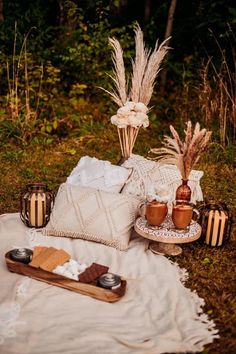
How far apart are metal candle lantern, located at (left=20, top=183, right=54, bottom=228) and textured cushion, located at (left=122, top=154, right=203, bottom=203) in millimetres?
580

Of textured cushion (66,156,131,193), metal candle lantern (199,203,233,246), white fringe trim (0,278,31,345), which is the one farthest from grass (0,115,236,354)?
white fringe trim (0,278,31,345)

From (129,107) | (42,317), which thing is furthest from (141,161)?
(42,317)

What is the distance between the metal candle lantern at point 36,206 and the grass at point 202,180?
20.9 inches

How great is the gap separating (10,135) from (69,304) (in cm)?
337

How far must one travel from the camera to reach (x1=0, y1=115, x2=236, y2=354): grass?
3.06 m

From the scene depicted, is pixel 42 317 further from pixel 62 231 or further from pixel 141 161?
pixel 141 161

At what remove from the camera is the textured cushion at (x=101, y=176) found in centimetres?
401

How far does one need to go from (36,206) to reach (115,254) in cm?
Result: 68

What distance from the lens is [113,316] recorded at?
114 inches

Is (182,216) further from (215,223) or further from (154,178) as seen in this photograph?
(154,178)

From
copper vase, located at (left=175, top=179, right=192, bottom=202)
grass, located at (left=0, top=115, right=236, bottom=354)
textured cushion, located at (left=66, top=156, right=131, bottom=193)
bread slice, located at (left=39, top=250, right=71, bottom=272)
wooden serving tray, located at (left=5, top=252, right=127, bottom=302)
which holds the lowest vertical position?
grass, located at (left=0, top=115, right=236, bottom=354)

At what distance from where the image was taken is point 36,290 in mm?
3062

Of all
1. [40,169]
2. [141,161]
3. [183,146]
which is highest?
[183,146]

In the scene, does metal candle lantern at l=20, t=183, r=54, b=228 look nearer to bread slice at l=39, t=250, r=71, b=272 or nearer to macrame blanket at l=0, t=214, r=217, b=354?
macrame blanket at l=0, t=214, r=217, b=354
